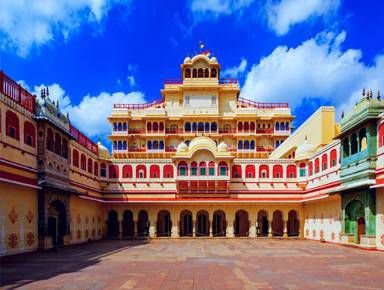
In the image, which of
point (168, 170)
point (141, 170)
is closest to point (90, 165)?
point (141, 170)

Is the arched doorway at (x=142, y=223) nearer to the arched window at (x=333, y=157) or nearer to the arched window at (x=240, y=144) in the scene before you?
the arched window at (x=240, y=144)

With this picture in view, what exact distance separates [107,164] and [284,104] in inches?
1101

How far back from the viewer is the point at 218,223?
47000mm

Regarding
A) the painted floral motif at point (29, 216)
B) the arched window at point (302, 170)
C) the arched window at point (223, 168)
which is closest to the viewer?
the painted floral motif at point (29, 216)

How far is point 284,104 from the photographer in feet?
187

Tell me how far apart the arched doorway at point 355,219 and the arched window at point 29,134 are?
2380 cm

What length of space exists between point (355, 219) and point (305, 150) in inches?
516

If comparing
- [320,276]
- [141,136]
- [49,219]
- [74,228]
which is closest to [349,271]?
[320,276]

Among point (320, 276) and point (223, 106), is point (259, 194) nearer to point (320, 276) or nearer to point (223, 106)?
point (223, 106)

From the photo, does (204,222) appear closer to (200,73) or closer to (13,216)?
(200,73)

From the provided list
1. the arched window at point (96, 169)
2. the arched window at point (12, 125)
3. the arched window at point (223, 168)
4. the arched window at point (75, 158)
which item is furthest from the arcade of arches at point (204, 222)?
the arched window at point (12, 125)

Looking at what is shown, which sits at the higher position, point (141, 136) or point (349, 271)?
point (141, 136)

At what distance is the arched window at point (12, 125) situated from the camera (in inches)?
902

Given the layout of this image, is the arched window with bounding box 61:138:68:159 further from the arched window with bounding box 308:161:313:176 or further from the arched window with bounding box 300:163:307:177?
the arched window with bounding box 300:163:307:177
